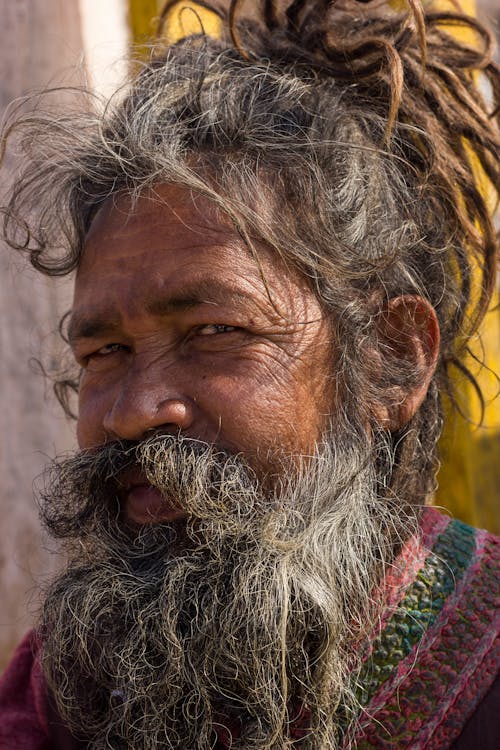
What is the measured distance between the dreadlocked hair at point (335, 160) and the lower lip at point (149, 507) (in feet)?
1.55

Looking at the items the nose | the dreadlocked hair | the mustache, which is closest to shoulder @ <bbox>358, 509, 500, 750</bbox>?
the dreadlocked hair

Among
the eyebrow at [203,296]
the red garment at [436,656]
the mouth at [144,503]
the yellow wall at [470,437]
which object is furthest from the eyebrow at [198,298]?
the yellow wall at [470,437]

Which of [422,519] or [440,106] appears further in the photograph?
[440,106]

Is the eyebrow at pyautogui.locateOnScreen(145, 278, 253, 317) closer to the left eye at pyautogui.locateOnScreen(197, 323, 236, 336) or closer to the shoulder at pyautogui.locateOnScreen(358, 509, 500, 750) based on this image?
the left eye at pyautogui.locateOnScreen(197, 323, 236, 336)

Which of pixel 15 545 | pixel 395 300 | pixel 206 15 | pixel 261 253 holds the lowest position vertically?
pixel 15 545

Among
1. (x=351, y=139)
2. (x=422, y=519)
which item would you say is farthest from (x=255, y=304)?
(x=422, y=519)

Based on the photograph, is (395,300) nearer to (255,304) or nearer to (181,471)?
(255,304)

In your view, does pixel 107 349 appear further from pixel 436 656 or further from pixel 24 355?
pixel 436 656

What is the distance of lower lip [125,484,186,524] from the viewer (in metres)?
1.97

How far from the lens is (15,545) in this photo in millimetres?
2803

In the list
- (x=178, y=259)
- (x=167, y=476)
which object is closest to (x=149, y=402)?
(x=167, y=476)

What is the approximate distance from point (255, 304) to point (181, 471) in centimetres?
40

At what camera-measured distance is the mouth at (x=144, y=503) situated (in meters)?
1.97

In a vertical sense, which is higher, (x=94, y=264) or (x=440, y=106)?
(x=440, y=106)
